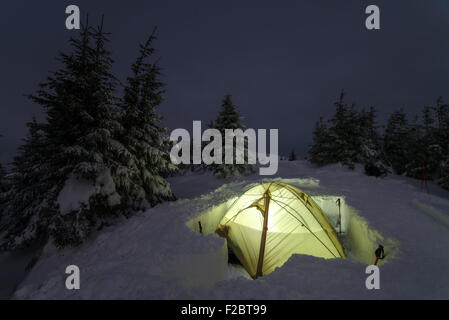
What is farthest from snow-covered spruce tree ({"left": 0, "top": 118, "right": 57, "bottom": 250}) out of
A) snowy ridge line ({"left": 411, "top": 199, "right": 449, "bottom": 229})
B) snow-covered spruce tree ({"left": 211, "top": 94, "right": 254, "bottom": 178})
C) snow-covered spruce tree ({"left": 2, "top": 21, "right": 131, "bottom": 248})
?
snowy ridge line ({"left": 411, "top": 199, "right": 449, "bottom": 229})

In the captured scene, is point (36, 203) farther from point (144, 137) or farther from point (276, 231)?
point (276, 231)

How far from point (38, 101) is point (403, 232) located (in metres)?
12.4

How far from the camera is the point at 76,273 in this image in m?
3.26

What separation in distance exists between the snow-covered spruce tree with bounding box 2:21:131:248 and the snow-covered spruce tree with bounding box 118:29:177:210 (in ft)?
3.12

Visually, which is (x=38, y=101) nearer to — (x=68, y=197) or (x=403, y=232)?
(x=68, y=197)

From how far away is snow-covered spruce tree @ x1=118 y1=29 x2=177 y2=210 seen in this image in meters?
7.76

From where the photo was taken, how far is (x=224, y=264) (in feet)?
15.0

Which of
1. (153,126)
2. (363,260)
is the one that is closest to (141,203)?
(153,126)

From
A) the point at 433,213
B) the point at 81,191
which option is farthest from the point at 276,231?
the point at 81,191

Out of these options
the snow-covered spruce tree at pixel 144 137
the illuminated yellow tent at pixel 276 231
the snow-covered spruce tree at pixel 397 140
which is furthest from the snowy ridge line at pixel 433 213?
the snow-covered spruce tree at pixel 397 140

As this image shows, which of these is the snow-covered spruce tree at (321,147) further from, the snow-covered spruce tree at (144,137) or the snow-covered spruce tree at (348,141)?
the snow-covered spruce tree at (144,137)

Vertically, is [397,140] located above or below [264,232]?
above

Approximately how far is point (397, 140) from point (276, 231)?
30.2 meters

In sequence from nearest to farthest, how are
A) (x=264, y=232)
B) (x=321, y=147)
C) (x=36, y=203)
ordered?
1. (x=264, y=232)
2. (x=36, y=203)
3. (x=321, y=147)
